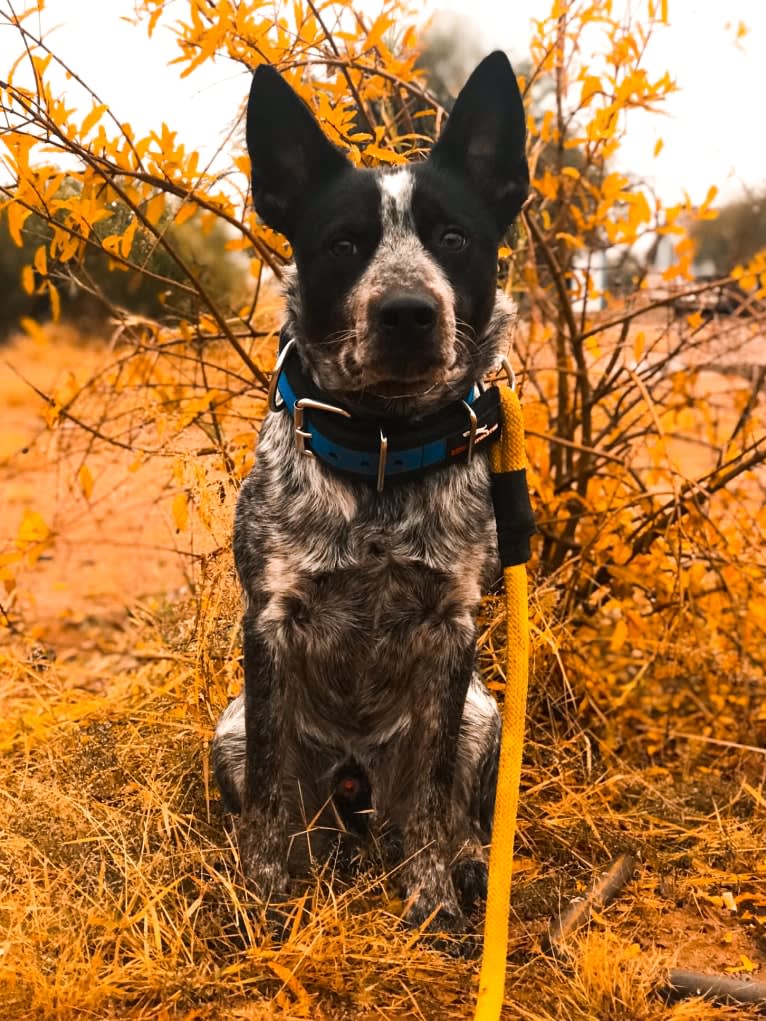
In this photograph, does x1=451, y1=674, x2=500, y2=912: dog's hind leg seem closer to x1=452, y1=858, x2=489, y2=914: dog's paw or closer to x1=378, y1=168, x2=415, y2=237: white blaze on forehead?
x1=452, y1=858, x2=489, y2=914: dog's paw

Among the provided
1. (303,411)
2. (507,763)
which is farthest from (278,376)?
(507,763)

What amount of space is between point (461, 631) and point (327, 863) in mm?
617

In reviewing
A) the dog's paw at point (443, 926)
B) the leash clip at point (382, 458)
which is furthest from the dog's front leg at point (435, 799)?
the leash clip at point (382, 458)

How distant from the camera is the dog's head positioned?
208 cm

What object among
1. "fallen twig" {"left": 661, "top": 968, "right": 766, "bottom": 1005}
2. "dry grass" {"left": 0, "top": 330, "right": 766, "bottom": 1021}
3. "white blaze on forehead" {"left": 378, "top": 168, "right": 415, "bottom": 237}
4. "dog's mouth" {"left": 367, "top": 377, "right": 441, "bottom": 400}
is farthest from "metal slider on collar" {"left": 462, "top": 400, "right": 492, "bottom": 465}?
"fallen twig" {"left": 661, "top": 968, "right": 766, "bottom": 1005}

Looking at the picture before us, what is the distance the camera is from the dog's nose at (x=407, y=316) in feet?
6.42

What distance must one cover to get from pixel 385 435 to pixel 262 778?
80 centimetres

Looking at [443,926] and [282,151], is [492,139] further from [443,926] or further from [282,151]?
[443,926]

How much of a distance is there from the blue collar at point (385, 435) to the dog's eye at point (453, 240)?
12.2 inches

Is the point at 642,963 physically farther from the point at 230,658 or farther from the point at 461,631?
the point at 230,658

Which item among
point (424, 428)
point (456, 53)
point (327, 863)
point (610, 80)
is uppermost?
point (456, 53)

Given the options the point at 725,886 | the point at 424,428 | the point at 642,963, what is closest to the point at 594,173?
the point at 424,428

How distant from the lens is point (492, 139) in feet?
7.38

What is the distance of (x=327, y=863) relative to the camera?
93.4 inches
